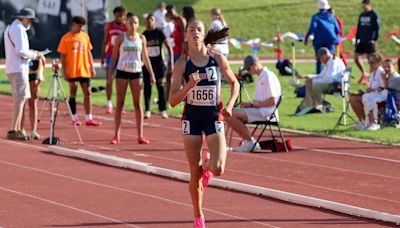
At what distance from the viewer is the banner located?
128ft

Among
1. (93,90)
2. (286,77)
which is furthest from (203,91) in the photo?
(286,77)

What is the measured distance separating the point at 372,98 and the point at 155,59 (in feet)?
15.0

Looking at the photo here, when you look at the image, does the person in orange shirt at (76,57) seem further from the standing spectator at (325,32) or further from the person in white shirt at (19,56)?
the standing spectator at (325,32)

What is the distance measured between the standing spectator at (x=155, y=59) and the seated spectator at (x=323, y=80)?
102 inches

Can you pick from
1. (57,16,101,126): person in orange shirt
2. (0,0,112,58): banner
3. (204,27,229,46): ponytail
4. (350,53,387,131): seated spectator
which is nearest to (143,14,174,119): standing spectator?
(57,16,101,126): person in orange shirt

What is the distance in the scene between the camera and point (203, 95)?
10.6m

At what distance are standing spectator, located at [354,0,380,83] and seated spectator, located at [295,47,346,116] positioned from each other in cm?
581


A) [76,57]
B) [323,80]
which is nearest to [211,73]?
[76,57]

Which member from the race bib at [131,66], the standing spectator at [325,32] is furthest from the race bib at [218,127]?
the standing spectator at [325,32]

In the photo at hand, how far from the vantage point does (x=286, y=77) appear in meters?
31.5

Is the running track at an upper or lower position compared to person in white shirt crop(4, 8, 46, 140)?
lower

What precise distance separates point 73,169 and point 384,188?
4125mm

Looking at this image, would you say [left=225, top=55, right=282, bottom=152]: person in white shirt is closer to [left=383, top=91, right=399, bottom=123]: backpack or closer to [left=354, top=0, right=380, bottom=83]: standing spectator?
[left=383, top=91, right=399, bottom=123]: backpack

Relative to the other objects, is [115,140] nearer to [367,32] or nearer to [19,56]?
[19,56]
